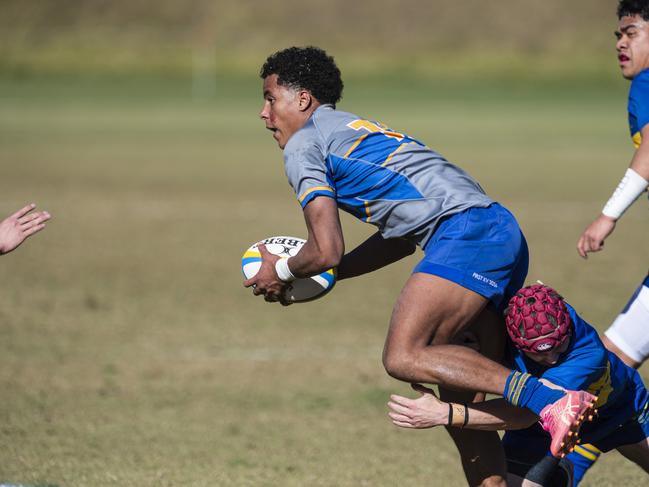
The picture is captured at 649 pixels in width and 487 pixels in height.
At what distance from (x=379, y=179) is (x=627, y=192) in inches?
55.9

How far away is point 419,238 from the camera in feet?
17.2

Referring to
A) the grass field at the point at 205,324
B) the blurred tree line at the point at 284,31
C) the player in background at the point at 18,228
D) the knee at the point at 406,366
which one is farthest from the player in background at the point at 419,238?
the blurred tree line at the point at 284,31

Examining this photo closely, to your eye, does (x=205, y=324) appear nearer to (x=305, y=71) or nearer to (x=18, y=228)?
(x=18, y=228)

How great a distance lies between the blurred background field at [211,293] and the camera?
6.74 metres

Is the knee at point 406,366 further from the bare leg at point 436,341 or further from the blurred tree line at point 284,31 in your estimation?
the blurred tree line at point 284,31

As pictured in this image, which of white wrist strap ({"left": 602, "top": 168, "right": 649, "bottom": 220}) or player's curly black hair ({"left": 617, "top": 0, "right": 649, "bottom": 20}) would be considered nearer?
white wrist strap ({"left": 602, "top": 168, "right": 649, "bottom": 220})

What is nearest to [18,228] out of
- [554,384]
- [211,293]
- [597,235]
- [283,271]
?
[283,271]

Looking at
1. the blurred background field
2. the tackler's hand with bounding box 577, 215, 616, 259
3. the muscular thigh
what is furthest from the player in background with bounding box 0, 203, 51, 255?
the tackler's hand with bounding box 577, 215, 616, 259

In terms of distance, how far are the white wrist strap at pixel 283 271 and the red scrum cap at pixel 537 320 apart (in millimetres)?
1153

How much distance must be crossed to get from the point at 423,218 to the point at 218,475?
7.12ft

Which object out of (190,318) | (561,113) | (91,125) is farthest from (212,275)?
(561,113)

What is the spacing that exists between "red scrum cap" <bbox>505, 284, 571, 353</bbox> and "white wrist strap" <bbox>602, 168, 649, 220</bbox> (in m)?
0.95

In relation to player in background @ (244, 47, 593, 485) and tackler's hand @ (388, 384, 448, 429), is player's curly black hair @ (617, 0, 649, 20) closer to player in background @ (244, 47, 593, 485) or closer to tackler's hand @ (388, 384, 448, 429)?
player in background @ (244, 47, 593, 485)

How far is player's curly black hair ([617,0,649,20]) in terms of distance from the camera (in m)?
5.89
